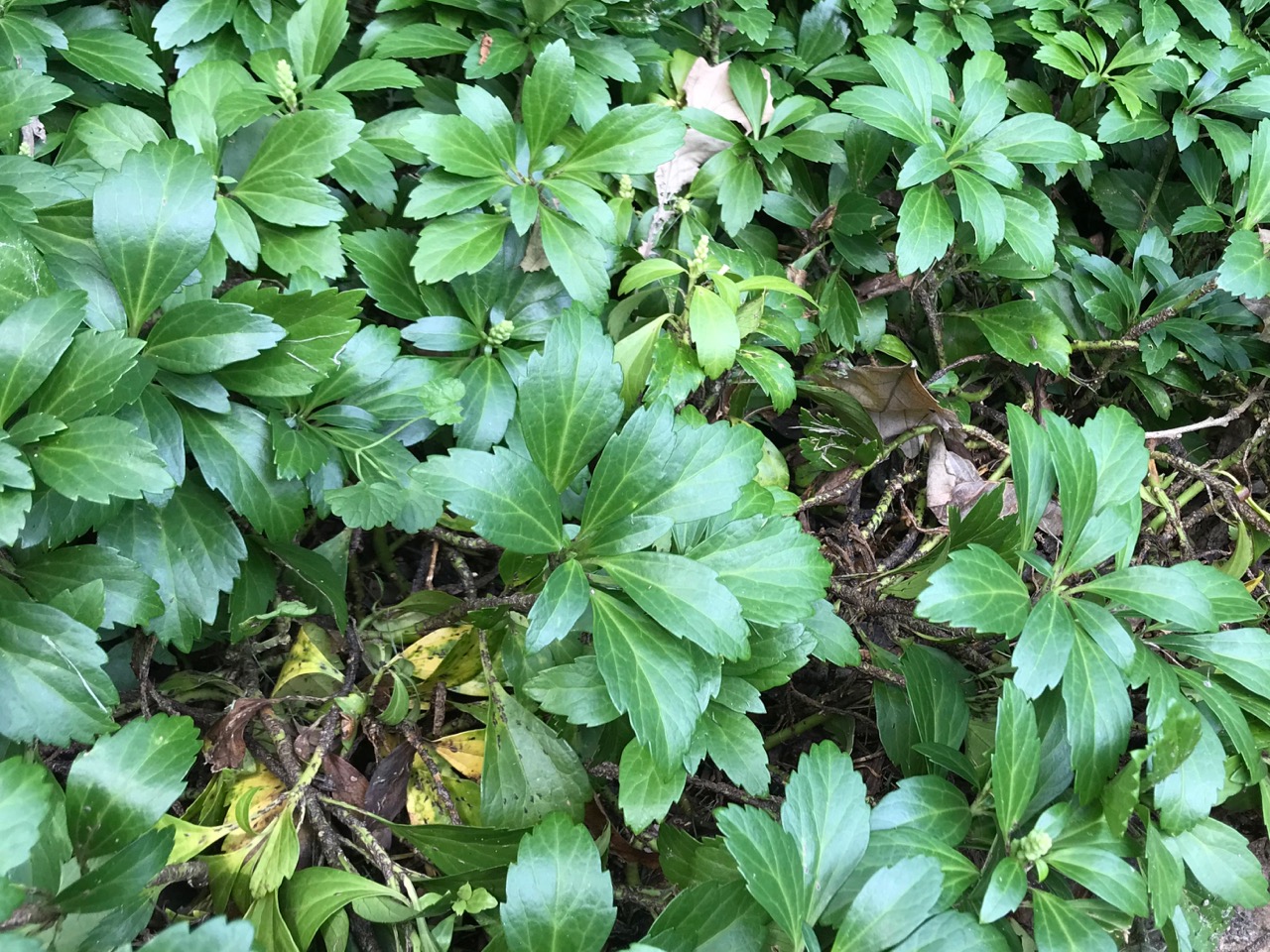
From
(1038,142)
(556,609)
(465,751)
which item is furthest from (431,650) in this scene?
(1038,142)

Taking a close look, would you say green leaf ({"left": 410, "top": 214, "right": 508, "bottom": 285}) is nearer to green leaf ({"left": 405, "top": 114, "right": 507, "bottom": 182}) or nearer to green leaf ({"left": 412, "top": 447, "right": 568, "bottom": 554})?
green leaf ({"left": 405, "top": 114, "right": 507, "bottom": 182})

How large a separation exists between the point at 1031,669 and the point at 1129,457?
15.5 inches

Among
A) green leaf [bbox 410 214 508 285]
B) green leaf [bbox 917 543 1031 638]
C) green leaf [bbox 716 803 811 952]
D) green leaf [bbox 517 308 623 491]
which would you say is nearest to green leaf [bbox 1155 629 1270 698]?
green leaf [bbox 917 543 1031 638]

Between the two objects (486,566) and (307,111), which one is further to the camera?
(486,566)

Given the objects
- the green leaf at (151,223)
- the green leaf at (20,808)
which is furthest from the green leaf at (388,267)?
the green leaf at (20,808)

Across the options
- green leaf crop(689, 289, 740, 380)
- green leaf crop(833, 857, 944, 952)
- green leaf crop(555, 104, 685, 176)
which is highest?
green leaf crop(555, 104, 685, 176)

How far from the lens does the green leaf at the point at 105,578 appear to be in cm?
105

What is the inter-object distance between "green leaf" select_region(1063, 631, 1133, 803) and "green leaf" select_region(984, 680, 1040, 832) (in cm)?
5

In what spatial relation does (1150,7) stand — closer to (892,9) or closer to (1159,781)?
(892,9)

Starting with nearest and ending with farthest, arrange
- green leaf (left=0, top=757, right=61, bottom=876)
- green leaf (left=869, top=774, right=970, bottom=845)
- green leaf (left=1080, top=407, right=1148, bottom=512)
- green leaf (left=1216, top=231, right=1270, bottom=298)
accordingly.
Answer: green leaf (left=0, top=757, right=61, bottom=876) < green leaf (left=869, top=774, right=970, bottom=845) < green leaf (left=1080, top=407, right=1148, bottom=512) < green leaf (left=1216, top=231, right=1270, bottom=298)

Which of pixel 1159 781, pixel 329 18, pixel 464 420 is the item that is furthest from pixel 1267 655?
pixel 329 18

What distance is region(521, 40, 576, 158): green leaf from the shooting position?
1.39 meters

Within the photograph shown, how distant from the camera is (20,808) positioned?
77cm

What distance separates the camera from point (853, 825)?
100 centimetres
